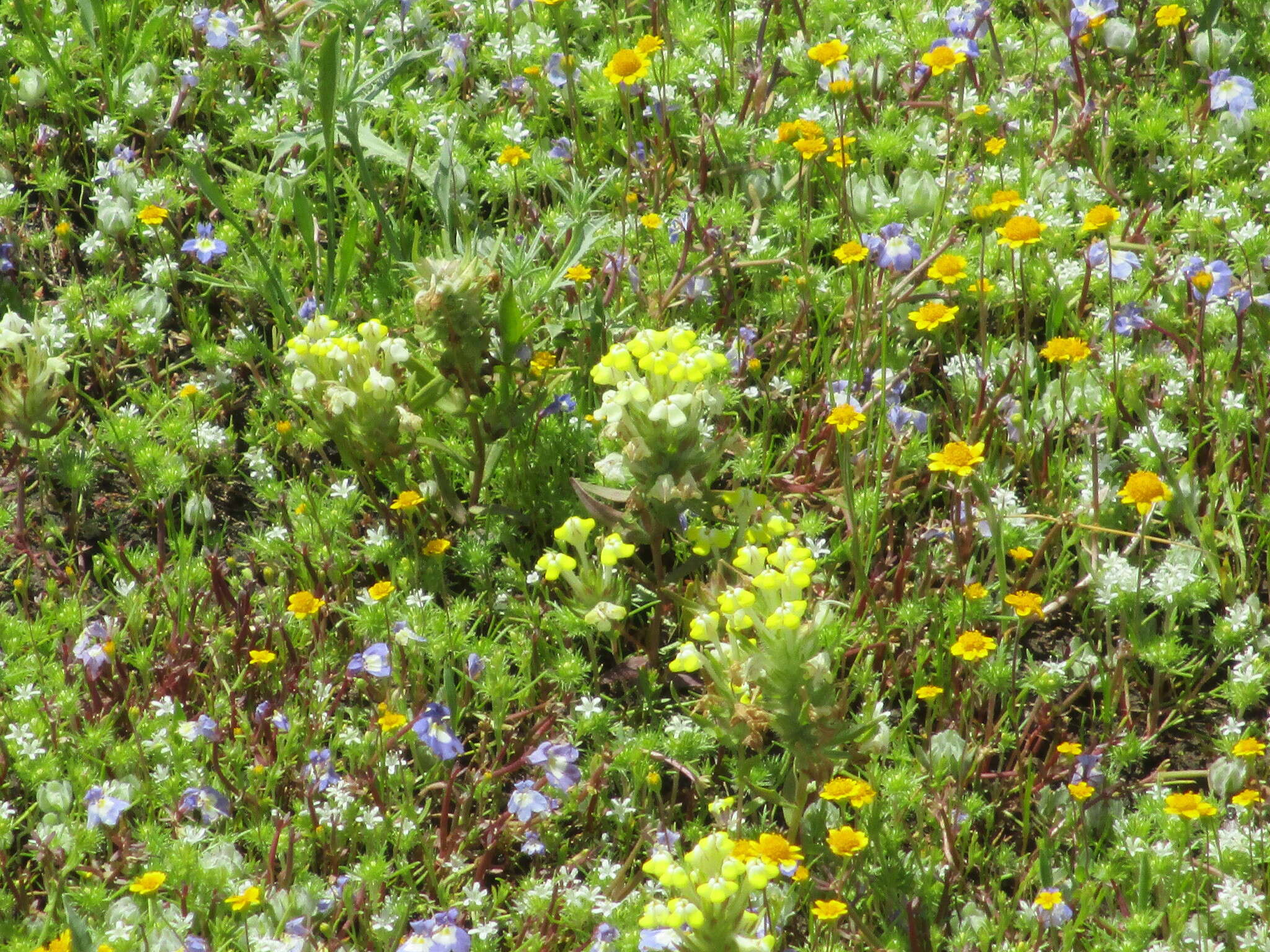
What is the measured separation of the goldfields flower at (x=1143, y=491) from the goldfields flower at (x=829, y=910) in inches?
40.6

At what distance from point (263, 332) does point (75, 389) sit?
53 centimetres

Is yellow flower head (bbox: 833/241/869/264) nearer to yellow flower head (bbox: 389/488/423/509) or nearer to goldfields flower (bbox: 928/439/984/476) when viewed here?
goldfields flower (bbox: 928/439/984/476)

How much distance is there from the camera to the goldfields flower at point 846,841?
241 cm

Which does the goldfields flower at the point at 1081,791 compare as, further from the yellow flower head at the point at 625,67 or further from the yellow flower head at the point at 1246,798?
the yellow flower head at the point at 625,67

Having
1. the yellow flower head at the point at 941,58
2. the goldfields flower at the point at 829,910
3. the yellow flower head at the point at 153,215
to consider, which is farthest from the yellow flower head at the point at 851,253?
the yellow flower head at the point at 153,215

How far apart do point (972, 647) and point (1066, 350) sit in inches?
30.6

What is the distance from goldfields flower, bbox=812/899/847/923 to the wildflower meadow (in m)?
0.10

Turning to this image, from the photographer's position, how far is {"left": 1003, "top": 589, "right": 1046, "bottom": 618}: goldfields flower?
276 cm

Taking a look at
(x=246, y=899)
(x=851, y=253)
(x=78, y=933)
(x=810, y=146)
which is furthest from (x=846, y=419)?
(x=78, y=933)

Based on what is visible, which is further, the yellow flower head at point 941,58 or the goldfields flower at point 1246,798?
the yellow flower head at point 941,58

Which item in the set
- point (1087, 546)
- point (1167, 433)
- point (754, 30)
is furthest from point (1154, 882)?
point (754, 30)

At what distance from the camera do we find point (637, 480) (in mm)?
2922

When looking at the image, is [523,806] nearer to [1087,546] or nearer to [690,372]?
[690,372]

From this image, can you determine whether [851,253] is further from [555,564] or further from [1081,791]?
[1081,791]
